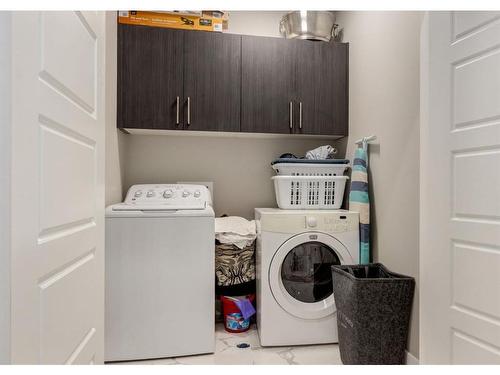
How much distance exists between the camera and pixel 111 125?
1.96 meters

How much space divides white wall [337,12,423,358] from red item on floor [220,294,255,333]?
1001mm

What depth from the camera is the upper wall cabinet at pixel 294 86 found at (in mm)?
2258

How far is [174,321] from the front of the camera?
1809mm

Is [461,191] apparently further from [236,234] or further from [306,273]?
[236,234]

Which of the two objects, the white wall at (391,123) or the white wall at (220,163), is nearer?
the white wall at (391,123)

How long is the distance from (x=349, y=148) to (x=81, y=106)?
1938 mm

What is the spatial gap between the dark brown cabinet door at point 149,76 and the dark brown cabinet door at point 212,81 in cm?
7

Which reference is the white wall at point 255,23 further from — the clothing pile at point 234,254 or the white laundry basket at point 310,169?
the clothing pile at point 234,254

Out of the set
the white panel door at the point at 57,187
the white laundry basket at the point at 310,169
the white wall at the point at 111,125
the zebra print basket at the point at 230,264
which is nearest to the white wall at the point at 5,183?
the white panel door at the point at 57,187
